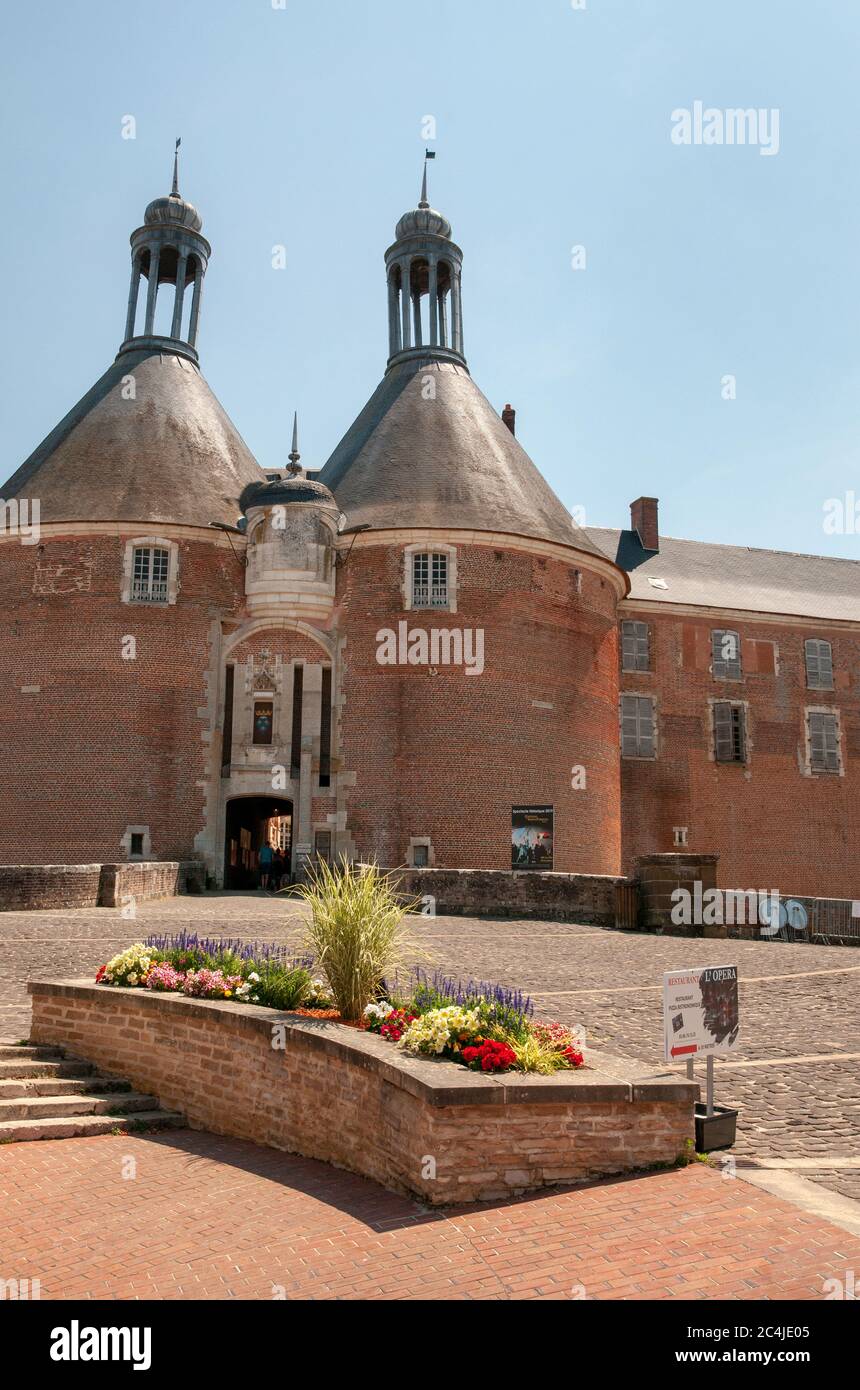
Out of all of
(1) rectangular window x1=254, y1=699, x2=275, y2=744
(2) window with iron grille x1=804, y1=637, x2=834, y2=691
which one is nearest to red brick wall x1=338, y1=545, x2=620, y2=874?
(1) rectangular window x1=254, y1=699, x2=275, y2=744

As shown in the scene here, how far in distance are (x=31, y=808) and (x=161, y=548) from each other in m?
6.92

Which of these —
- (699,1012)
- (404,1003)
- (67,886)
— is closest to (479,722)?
(67,886)

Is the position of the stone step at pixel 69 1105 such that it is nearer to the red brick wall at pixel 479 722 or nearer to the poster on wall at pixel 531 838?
the red brick wall at pixel 479 722

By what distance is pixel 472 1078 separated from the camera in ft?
18.2

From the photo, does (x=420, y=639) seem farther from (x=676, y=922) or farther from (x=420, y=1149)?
(x=420, y=1149)

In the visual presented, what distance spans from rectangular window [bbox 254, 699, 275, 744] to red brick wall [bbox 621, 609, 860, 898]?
37.2ft

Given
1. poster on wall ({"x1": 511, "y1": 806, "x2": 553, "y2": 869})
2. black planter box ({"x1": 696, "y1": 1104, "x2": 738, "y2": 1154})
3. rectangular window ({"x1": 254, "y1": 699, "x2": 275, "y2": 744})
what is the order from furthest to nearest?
rectangular window ({"x1": 254, "y1": 699, "x2": 275, "y2": 744}) < poster on wall ({"x1": 511, "y1": 806, "x2": 553, "y2": 869}) < black planter box ({"x1": 696, "y1": 1104, "x2": 738, "y2": 1154})

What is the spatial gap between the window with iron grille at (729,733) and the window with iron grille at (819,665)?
297cm

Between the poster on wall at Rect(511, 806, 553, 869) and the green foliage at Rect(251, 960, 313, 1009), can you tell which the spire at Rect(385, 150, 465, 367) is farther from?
the green foliage at Rect(251, 960, 313, 1009)

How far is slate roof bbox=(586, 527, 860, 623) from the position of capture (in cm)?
3394

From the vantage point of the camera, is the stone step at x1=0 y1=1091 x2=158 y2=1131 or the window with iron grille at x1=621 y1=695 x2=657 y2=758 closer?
the stone step at x1=0 y1=1091 x2=158 y2=1131

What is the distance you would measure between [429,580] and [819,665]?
50.4 feet

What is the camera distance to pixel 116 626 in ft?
82.1

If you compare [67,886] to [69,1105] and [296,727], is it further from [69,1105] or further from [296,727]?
[69,1105]
